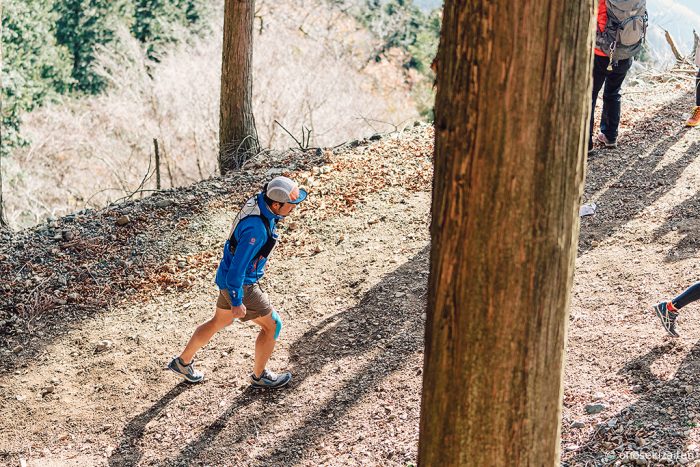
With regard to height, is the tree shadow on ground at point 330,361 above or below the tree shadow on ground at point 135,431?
above

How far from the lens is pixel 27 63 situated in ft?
70.7

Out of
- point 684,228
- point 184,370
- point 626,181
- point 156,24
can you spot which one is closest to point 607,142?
point 626,181

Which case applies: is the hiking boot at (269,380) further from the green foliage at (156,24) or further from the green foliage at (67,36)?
the green foliage at (156,24)

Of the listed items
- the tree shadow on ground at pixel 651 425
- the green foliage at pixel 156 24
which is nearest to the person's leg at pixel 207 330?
the tree shadow on ground at pixel 651 425

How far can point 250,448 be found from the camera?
15.3ft

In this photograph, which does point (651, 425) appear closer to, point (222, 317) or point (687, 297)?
point (687, 297)

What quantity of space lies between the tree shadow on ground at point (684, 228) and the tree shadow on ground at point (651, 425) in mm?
1546

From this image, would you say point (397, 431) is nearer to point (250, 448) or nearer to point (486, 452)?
point (250, 448)

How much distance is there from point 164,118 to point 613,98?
16.2m

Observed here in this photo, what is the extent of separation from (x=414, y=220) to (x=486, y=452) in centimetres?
500

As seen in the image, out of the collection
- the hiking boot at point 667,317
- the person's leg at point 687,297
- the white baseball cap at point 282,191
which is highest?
the white baseball cap at point 282,191

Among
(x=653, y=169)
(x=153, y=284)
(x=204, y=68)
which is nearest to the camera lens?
(x=153, y=284)

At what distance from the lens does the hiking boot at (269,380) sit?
5180mm

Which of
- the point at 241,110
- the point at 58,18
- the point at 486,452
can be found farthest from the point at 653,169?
the point at 58,18
